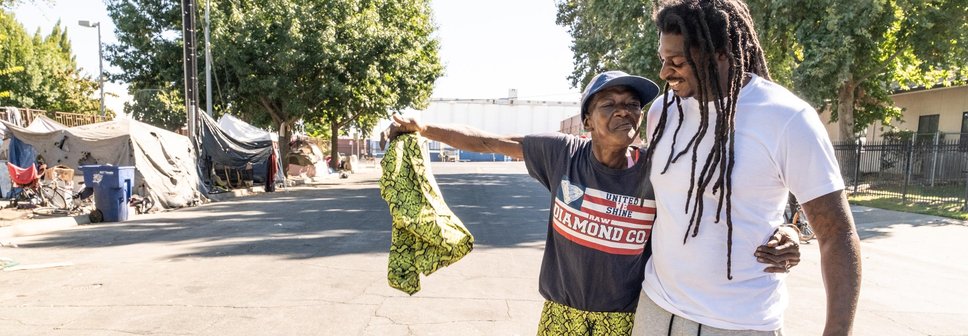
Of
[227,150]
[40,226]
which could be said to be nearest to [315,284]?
[40,226]

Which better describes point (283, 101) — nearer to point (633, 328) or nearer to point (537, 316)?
point (537, 316)

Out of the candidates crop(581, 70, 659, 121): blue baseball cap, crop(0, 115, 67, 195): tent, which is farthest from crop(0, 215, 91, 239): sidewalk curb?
crop(581, 70, 659, 121): blue baseball cap

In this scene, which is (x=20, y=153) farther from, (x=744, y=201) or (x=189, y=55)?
(x=744, y=201)

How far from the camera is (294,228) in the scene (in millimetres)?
10555

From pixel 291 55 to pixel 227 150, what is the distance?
527cm

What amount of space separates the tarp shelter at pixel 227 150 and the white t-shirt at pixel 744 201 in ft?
59.2

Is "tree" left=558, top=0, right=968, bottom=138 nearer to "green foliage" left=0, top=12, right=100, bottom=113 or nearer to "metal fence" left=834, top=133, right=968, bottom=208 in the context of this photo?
"metal fence" left=834, top=133, right=968, bottom=208

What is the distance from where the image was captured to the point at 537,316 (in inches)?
206

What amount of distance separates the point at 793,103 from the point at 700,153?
0.90ft

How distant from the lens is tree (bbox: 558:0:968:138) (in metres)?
15.5

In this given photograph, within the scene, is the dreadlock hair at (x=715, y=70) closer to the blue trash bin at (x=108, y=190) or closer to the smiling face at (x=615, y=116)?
the smiling face at (x=615, y=116)

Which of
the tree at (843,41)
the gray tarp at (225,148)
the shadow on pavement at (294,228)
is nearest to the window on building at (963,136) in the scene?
the tree at (843,41)

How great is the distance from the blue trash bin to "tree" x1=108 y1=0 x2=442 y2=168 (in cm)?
1145

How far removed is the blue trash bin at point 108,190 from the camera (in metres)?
11.8
